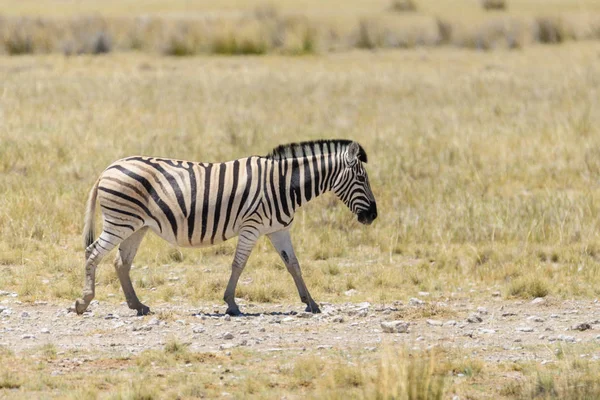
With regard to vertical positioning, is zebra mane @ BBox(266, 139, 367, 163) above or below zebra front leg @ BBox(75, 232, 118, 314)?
above

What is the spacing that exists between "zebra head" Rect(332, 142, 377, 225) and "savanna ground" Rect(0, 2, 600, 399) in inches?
40.3

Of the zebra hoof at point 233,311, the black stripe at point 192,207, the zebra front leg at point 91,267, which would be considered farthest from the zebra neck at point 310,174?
the zebra front leg at point 91,267

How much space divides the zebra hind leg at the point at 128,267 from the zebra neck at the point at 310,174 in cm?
159

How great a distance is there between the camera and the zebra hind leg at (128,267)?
1088 centimetres

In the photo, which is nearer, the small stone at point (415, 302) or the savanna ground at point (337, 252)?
the savanna ground at point (337, 252)

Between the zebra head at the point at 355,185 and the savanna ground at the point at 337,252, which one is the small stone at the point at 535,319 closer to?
the savanna ground at the point at 337,252

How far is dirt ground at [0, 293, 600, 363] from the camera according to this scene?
9516 millimetres

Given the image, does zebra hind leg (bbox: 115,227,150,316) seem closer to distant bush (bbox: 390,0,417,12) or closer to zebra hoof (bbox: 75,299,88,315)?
zebra hoof (bbox: 75,299,88,315)

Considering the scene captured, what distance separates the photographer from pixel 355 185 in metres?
11.0

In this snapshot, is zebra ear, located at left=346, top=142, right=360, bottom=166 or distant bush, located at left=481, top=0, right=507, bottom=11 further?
distant bush, located at left=481, top=0, right=507, bottom=11

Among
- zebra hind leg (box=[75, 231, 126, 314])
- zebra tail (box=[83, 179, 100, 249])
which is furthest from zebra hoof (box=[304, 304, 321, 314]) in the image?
zebra tail (box=[83, 179, 100, 249])

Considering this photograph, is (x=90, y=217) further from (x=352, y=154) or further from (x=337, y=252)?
(x=337, y=252)

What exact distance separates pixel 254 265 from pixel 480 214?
11.9ft

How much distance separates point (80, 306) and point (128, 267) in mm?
635
